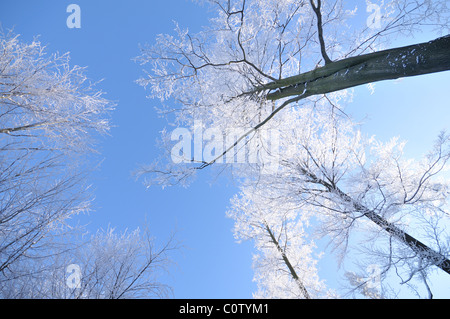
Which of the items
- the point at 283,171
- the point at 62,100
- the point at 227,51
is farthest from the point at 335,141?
the point at 62,100

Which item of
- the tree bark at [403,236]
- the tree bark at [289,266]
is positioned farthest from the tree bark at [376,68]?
the tree bark at [289,266]

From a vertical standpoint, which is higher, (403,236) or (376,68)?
(376,68)

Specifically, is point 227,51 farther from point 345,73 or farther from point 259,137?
point 345,73

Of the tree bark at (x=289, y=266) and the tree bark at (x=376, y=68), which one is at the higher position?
the tree bark at (x=376, y=68)

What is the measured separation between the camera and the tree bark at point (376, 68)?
84.4 inches

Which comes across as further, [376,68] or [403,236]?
[403,236]

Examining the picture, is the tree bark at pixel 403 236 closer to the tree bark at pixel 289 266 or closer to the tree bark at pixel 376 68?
the tree bark at pixel 376 68

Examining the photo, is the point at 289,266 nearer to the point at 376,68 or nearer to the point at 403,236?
the point at 403,236

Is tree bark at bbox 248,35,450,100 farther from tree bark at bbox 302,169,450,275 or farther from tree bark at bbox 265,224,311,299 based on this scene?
tree bark at bbox 265,224,311,299

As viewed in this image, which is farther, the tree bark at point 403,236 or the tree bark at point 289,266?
the tree bark at point 289,266

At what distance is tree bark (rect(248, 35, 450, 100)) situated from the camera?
214 cm

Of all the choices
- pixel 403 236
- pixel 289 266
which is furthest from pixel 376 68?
pixel 289 266

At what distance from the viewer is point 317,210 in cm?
443

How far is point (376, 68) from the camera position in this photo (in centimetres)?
258
